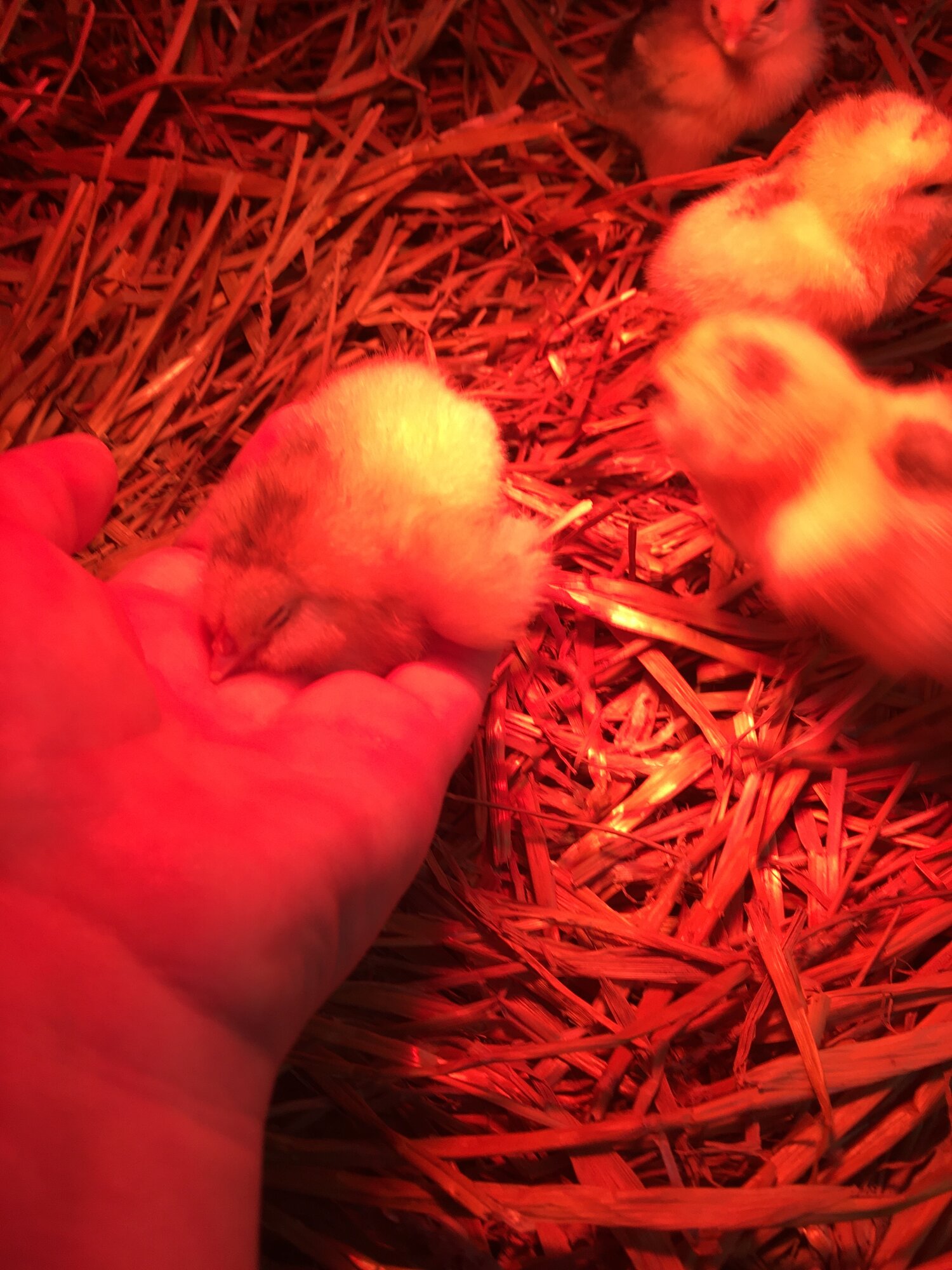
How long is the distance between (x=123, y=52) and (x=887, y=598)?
213cm

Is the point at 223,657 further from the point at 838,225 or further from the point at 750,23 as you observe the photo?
the point at 750,23

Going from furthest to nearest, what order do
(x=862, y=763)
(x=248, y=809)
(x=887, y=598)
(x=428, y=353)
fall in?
(x=428, y=353) → (x=862, y=763) → (x=887, y=598) → (x=248, y=809)

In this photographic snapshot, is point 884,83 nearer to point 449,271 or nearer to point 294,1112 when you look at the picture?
point 449,271

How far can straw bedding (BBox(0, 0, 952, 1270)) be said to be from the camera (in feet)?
4.31

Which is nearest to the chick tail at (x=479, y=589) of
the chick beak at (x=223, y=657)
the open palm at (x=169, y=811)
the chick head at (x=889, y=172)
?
the open palm at (x=169, y=811)

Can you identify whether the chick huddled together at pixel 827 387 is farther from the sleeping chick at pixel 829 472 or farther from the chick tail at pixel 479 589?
the chick tail at pixel 479 589

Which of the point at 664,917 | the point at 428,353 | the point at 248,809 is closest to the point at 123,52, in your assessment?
the point at 428,353

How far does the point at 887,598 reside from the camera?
130cm

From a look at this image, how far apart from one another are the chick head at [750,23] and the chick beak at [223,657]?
5.30 ft

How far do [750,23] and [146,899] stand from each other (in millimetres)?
2011

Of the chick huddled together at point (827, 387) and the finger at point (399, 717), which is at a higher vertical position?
the chick huddled together at point (827, 387)

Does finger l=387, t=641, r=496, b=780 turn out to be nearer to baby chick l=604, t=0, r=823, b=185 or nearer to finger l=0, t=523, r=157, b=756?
finger l=0, t=523, r=157, b=756

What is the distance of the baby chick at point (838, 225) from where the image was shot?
5.33 feet

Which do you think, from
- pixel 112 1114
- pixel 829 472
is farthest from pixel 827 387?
pixel 112 1114
